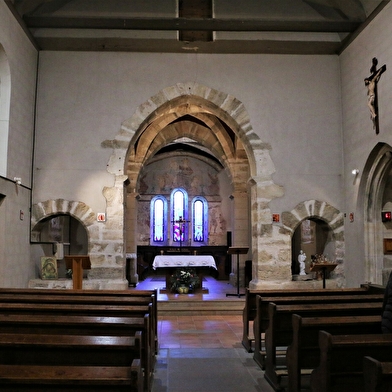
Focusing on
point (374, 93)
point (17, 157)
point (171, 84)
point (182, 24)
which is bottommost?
point (17, 157)

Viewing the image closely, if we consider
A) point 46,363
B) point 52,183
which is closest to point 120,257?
point 52,183

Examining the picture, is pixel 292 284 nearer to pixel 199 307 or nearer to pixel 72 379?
pixel 199 307

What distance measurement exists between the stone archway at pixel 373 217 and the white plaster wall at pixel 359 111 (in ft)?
0.47

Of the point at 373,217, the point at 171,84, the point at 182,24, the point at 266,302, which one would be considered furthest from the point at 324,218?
the point at 266,302

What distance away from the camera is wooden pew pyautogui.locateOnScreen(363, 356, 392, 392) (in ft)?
8.26

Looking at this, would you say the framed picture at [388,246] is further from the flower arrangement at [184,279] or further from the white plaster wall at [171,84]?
the flower arrangement at [184,279]

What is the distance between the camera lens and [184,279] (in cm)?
1159

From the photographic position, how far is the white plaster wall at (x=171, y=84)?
10.3m

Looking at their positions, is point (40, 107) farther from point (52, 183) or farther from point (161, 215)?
point (161, 215)

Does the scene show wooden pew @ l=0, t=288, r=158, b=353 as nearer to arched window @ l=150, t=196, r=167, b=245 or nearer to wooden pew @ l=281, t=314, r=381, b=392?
wooden pew @ l=281, t=314, r=381, b=392

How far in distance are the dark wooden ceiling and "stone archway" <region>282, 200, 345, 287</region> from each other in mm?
3661

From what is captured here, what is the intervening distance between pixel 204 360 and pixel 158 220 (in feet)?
49.1

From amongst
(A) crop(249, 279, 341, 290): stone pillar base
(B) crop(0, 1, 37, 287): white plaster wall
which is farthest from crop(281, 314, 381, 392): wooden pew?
(B) crop(0, 1, 37, 287): white plaster wall

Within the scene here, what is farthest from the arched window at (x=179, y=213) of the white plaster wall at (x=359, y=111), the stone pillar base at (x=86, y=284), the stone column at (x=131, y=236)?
the white plaster wall at (x=359, y=111)
